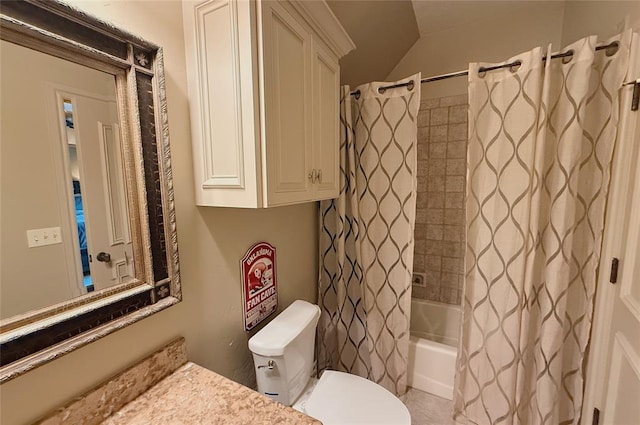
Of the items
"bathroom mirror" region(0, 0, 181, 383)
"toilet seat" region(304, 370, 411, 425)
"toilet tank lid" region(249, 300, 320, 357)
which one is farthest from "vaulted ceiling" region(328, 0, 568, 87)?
"toilet seat" region(304, 370, 411, 425)

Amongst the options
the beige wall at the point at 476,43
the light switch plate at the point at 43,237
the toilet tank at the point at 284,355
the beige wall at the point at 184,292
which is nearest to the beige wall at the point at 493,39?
the beige wall at the point at 476,43

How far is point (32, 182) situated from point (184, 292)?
538 millimetres

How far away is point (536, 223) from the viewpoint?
125cm

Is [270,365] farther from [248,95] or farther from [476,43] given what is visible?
[476,43]

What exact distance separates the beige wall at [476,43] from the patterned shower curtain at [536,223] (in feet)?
2.99

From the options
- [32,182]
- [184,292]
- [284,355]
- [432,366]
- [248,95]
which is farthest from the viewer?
[432,366]

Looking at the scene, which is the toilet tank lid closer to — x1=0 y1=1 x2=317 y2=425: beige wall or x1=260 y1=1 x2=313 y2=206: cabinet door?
x1=0 y1=1 x2=317 y2=425: beige wall

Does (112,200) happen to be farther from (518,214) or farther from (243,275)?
(518,214)

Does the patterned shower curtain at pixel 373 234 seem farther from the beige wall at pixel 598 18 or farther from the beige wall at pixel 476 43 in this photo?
the beige wall at pixel 476 43

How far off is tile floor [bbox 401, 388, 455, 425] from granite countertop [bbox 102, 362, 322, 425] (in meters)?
1.19

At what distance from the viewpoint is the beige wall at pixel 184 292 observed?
26.8 inches

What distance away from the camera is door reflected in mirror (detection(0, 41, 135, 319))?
60 cm

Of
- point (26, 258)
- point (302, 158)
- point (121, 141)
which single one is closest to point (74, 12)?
point (121, 141)

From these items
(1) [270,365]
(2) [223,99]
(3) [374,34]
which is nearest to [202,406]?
(1) [270,365]
